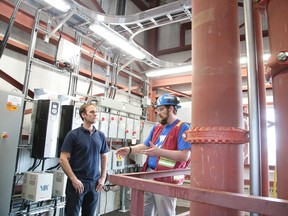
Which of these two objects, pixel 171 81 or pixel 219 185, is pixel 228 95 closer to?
pixel 219 185

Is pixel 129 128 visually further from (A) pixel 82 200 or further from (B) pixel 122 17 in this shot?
(A) pixel 82 200

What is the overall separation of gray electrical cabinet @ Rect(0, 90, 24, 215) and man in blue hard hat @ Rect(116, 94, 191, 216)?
4.99ft

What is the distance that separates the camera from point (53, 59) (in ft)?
12.3

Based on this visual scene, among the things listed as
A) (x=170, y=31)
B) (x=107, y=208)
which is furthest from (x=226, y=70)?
(x=170, y=31)

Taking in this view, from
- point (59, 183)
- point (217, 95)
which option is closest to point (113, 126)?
point (59, 183)

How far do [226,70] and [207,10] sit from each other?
0.23 m

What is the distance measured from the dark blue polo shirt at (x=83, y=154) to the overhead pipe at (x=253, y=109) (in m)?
2.05

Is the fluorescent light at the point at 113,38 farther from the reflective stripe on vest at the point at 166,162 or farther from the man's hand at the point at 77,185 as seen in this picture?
the reflective stripe on vest at the point at 166,162

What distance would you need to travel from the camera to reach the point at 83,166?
8.11 feet

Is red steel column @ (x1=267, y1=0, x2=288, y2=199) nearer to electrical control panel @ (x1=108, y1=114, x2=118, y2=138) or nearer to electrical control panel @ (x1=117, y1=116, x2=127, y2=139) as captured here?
electrical control panel @ (x1=108, y1=114, x2=118, y2=138)

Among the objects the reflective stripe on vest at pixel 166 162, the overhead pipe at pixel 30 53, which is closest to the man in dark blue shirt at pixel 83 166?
the reflective stripe on vest at pixel 166 162

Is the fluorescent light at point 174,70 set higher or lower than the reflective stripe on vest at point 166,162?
higher

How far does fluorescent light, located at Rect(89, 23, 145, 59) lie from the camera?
3409mm

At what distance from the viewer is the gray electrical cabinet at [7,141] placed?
2557 mm
